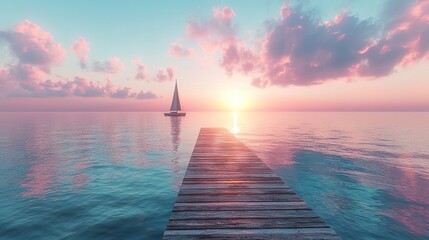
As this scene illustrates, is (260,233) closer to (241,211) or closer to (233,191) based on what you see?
(241,211)

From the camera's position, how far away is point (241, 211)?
6863 mm

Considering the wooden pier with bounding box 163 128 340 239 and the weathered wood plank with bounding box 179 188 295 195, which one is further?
the weathered wood plank with bounding box 179 188 295 195

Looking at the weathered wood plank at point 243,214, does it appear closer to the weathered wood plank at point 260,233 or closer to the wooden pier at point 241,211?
the wooden pier at point 241,211

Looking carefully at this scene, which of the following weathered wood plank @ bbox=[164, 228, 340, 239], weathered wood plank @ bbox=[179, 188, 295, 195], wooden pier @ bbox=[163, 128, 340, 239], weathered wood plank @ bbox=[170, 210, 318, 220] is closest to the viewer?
weathered wood plank @ bbox=[164, 228, 340, 239]

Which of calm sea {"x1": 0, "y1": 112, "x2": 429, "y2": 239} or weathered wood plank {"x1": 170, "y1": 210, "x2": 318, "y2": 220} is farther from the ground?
weathered wood plank {"x1": 170, "y1": 210, "x2": 318, "y2": 220}

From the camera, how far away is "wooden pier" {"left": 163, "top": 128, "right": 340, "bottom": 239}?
568 centimetres

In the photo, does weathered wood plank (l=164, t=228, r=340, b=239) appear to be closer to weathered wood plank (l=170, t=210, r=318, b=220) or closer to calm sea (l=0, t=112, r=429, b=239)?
weathered wood plank (l=170, t=210, r=318, b=220)

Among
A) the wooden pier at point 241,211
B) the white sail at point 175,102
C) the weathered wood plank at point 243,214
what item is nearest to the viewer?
the wooden pier at point 241,211

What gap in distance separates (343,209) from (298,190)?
3.41 metres

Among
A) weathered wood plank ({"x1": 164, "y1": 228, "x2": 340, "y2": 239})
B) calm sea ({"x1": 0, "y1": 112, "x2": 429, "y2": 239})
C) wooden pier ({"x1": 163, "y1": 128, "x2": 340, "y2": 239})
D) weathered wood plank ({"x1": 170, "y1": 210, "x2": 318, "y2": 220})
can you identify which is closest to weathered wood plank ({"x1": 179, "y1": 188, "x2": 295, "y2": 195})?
wooden pier ({"x1": 163, "y1": 128, "x2": 340, "y2": 239})

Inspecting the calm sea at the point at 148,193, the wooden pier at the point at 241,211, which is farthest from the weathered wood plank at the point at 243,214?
the calm sea at the point at 148,193

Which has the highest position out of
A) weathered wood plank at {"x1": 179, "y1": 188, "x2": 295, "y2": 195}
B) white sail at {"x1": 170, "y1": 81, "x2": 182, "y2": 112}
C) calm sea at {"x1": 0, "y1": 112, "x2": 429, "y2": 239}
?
white sail at {"x1": 170, "y1": 81, "x2": 182, "y2": 112}

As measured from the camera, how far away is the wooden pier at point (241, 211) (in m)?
A: 5.68

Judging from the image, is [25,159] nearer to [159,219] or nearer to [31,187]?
[31,187]
